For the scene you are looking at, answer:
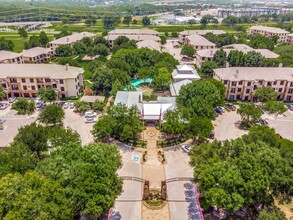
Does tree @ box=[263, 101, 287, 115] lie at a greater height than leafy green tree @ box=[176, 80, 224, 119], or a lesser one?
lesser

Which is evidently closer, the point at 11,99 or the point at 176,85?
the point at 11,99

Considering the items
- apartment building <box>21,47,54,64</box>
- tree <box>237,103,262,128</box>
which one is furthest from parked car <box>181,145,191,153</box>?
apartment building <box>21,47,54,64</box>

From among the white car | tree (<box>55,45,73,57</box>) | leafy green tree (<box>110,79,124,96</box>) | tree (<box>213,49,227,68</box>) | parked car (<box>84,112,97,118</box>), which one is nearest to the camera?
the white car

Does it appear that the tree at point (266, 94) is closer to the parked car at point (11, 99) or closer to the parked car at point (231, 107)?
the parked car at point (231, 107)

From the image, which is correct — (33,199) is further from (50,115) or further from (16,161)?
(50,115)

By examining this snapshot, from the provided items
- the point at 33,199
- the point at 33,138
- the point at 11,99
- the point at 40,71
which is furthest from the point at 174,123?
the point at 11,99

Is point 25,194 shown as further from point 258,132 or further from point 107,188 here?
point 258,132

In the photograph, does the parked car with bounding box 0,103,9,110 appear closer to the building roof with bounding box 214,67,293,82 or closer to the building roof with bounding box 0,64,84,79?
the building roof with bounding box 0,64,84,79
